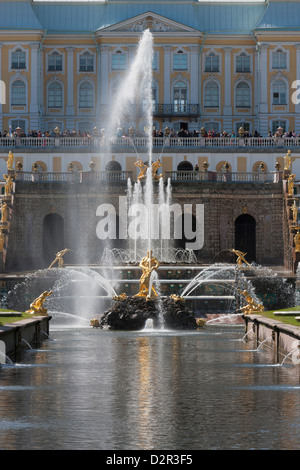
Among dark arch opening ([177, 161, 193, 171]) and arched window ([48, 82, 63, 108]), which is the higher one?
arched window ([48, 82, 63, 108])

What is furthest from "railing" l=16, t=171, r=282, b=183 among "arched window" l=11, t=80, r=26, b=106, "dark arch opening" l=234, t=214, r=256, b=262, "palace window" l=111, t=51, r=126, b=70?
"palace window" l=111, t=51, r=126, b=70

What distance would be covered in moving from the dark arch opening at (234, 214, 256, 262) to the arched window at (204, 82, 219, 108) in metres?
31.2

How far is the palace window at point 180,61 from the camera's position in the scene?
100 m

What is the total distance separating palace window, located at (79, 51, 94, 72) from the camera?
10169cm

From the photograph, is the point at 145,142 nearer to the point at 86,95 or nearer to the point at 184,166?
the point at 184,166

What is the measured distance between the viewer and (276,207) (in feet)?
228

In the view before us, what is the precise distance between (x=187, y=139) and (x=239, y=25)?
2424cm

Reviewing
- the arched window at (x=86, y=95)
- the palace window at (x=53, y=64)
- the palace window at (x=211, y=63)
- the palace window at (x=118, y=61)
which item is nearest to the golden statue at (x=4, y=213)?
the arched window at (x=86, y=95)

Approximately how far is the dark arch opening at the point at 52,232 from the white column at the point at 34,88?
91.8ft

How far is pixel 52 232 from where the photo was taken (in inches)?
2815

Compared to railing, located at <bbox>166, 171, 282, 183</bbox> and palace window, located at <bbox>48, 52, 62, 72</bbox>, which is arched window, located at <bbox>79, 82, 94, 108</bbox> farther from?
railing, located at <bbox>166, 171, 282, 183</bbox>

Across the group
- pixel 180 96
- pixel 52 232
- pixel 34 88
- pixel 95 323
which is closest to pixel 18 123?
pixel 34 88

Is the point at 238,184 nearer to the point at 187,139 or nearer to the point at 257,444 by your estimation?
the point at 187,139

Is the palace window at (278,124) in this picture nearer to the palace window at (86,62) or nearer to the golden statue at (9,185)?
the palace window at (86,62)
